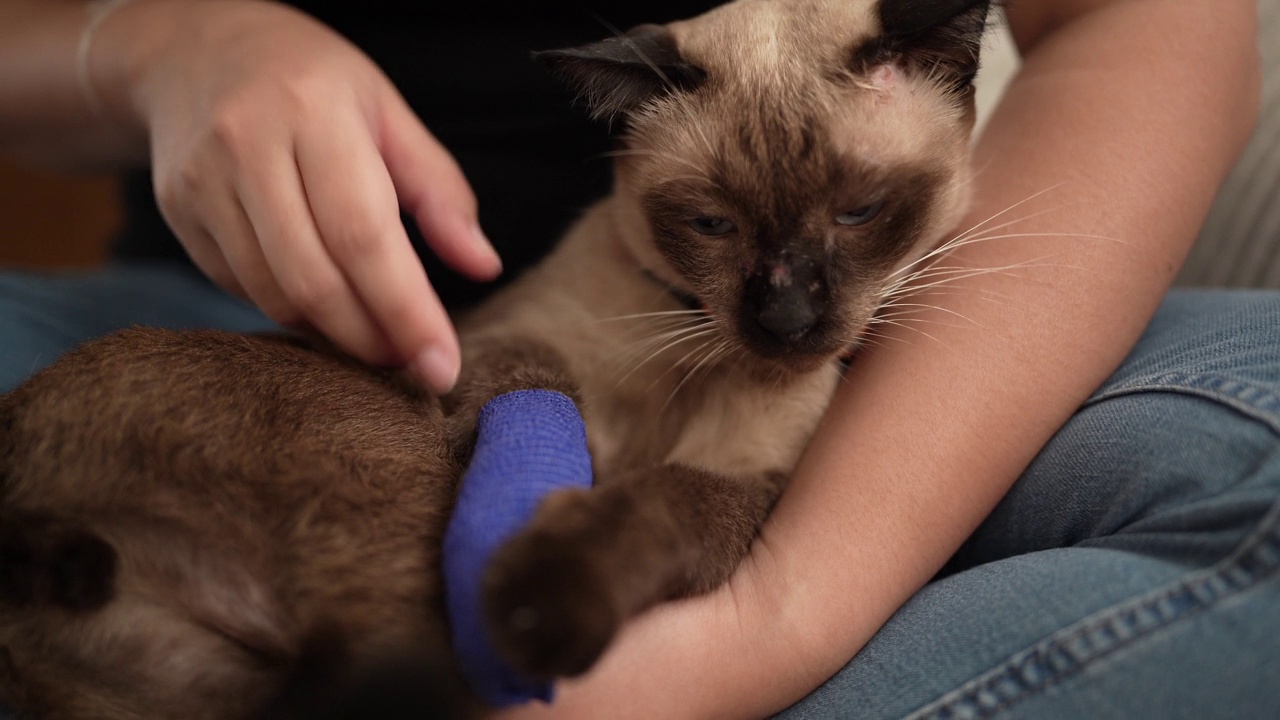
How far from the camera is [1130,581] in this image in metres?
0.78

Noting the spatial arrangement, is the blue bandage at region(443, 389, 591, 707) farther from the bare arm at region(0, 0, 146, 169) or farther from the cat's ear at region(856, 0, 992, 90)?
the bare arm at region(0, 0, 146, 169)

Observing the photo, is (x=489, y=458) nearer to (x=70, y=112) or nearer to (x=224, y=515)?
(x=224, y=515)

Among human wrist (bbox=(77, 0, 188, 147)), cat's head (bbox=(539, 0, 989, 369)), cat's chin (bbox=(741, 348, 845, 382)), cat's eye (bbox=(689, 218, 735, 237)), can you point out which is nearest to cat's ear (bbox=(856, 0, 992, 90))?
cat's head (bbox=(539, 0, 989, 369))

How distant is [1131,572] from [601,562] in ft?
1.67

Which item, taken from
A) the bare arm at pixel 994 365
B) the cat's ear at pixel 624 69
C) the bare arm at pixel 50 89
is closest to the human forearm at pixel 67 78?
the bare arm at pixel 50 89

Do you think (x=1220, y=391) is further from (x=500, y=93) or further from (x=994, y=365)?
(x=500, y=93)

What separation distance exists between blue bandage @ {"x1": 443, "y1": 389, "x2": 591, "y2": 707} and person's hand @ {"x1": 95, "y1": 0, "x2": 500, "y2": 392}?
0.13 m

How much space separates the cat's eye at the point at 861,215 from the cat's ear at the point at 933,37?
A: 0.22 metres

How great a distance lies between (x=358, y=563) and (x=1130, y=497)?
82cm

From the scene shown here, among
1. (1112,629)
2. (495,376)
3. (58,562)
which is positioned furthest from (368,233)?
(1112,629)

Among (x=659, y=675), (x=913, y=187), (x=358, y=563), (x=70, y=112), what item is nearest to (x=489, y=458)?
(x=358, y=563)

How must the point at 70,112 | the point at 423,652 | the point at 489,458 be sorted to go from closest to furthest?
the point at 423,652
the point at 489,458
the point at 70,112

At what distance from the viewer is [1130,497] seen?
91 centimetres

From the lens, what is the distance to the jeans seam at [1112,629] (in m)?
0.74
